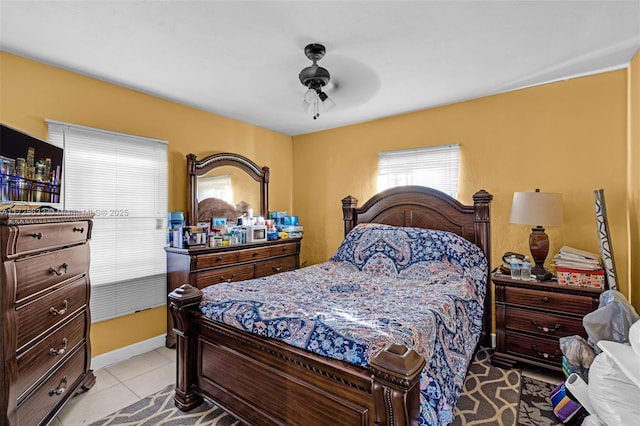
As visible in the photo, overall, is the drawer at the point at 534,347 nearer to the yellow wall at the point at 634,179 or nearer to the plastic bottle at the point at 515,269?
the plastic bottle at the point at 515,269

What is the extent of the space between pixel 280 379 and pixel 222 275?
5.83 ft

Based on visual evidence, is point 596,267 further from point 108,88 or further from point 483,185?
point 108,88

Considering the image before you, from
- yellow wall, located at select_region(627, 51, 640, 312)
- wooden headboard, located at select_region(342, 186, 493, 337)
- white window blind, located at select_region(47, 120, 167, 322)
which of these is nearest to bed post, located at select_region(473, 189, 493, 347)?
wooden headboard, located at select_region(342, 186, 493, 337)

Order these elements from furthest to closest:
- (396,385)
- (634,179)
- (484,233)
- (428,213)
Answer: (428,213), (484,233), (634,179), (396,385)

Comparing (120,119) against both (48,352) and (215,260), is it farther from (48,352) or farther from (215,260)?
(48,352)

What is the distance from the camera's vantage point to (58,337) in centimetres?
191

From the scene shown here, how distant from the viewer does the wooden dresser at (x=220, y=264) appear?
3.00m

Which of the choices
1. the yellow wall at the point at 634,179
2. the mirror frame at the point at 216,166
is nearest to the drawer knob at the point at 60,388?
the mirror frame at the point at 216,166

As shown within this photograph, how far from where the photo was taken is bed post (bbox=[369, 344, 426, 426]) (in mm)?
1165

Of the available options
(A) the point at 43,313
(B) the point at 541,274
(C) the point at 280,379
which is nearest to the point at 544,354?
(B) the point at 541,274

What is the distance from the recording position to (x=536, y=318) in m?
2.51

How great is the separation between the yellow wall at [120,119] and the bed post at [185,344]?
47.0 inches

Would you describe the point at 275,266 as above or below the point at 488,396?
above

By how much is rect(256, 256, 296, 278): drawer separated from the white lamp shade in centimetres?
259
